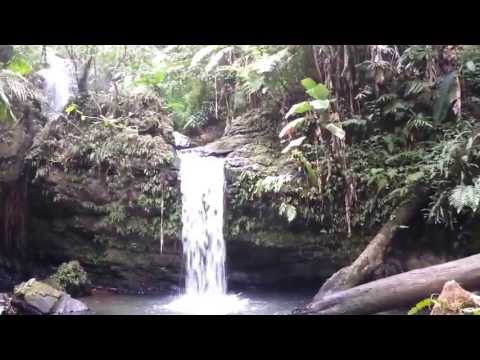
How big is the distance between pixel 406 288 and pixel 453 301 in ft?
2.25

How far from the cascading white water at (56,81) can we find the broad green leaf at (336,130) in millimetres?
5579

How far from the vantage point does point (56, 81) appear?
9.93 m

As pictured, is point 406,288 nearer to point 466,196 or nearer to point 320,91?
point 466,196

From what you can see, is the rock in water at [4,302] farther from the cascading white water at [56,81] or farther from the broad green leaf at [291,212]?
the cascading white water at [56,81]

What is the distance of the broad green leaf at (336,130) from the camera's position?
6.28 meters

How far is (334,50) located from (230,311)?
418 cm

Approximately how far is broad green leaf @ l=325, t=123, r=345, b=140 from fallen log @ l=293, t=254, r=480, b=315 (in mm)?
2075

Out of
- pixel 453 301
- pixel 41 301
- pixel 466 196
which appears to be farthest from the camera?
pixel 41 301

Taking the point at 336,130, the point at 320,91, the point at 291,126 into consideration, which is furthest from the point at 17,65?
the point at 336,130

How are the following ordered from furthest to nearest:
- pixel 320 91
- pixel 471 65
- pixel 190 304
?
pixel 471 65 < pixel 320 91 < pixel 190 304

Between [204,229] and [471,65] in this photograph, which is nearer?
[471,65]

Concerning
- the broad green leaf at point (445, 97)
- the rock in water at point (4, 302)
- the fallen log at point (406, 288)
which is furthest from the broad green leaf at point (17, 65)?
the broad green leaf at point (445, 97)

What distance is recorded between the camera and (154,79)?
820 cm
